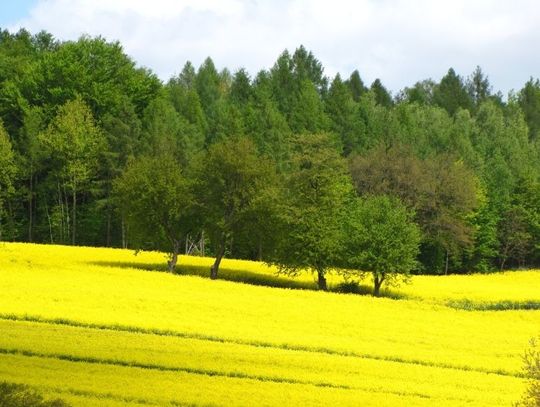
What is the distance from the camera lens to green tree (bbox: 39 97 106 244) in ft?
311

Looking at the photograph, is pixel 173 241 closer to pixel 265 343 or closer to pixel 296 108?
pixel 265 343

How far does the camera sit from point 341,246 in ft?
231

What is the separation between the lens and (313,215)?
70.4m

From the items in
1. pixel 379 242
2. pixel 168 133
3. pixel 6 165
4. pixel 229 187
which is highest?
pixel 168 133

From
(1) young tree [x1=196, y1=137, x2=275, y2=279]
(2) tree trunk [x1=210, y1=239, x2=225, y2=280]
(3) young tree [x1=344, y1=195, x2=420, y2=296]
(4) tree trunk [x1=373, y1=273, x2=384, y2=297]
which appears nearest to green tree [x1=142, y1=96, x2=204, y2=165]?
(1) young tree [x1=196, y1=137, x2=275, y2=279]

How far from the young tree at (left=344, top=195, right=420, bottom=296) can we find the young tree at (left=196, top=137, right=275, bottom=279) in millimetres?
8844

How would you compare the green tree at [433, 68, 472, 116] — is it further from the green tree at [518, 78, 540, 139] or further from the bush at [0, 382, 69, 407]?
the bush at [0, 382, 69, 407]

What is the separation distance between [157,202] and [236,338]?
99.7 feet

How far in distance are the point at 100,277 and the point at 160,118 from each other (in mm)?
46194

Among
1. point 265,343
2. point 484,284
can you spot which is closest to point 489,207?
point 484,284

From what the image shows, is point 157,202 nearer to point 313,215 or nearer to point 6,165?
point 313,215

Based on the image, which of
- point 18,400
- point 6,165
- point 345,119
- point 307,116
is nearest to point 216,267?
point 6,165

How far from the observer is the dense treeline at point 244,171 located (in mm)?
69562

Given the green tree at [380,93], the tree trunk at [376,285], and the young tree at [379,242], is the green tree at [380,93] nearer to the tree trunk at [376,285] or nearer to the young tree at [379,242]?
the young tree at [379,242]
